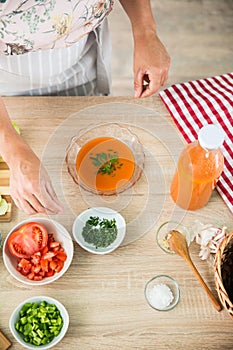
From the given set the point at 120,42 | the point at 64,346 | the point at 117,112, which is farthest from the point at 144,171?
the point at 120,42

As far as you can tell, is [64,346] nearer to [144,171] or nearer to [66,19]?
[144,171]

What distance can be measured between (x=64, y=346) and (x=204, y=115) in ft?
2.30

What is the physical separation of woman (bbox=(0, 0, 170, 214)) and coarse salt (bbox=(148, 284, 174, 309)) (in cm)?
28

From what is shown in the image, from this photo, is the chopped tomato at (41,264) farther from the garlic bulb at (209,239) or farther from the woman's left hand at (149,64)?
the woman's left hand at (149,64)

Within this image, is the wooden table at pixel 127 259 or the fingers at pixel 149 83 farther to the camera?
the fingers at pixel 149 83

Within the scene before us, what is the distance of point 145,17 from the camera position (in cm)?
135

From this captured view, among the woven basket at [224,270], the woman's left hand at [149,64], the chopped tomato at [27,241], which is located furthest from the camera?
the woman's left hand at [149,64]

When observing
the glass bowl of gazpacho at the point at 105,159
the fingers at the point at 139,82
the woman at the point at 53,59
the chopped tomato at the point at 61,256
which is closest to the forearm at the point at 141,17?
the woman at the point at 53,59

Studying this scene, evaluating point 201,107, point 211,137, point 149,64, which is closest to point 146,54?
point 149,64

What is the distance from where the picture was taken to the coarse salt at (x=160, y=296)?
1154 mm

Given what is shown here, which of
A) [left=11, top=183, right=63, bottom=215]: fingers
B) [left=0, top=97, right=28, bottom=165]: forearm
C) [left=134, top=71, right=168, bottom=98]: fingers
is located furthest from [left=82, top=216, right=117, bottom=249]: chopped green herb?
[left=134, top=71, right=168, bottom=98]: fingers

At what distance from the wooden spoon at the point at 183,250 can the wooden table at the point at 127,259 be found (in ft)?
0.06

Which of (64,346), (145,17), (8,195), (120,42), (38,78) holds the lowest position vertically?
(120,42)

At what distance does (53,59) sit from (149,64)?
267 mm
